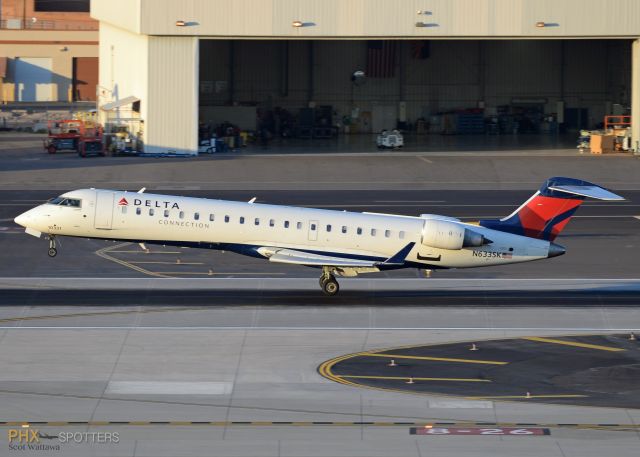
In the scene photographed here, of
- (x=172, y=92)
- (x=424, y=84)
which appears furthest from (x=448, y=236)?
(x=424, y=84)

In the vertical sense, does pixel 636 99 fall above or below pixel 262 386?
above

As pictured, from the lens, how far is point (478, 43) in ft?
352

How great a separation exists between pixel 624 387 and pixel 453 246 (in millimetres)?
11471

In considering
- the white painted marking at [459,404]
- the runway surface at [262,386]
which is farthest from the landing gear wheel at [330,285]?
the white painted marking at [459,404]

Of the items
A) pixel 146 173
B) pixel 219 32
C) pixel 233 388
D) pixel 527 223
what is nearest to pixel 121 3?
pixel 219 32

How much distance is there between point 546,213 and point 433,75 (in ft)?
210

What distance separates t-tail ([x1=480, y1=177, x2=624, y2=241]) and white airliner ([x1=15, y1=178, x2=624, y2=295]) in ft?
0.12

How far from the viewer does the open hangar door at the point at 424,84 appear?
106 metres

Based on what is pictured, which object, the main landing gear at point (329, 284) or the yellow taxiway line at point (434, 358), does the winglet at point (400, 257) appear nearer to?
the main landing gear at point (329, 284)

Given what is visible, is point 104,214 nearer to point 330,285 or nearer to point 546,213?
point 330,285

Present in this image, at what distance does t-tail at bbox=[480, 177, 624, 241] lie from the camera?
4531cm

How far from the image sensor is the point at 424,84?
108 m

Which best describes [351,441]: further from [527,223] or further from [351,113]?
[351,113]

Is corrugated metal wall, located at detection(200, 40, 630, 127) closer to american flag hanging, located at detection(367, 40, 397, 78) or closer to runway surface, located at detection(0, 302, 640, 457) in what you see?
american flag hanging, located at detection(367, 40, 397, 78)
